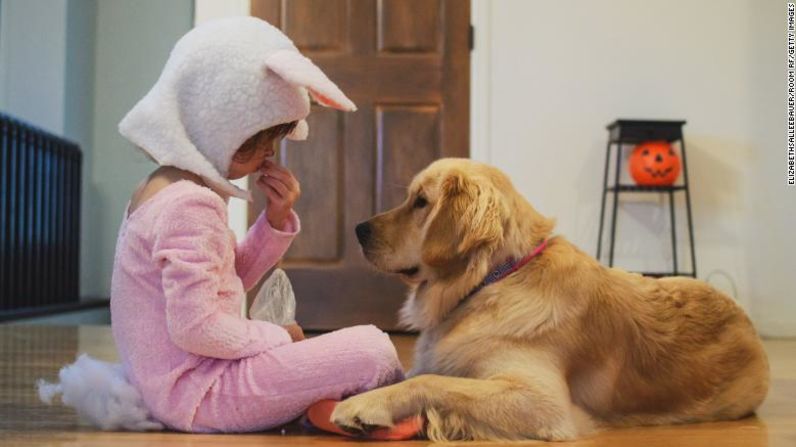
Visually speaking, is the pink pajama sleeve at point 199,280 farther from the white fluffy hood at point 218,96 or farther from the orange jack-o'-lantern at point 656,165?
the orange jack-o'-lantern at point 656,165

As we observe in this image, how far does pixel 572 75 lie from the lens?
460cm

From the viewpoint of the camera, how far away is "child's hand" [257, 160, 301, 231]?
5.69ft

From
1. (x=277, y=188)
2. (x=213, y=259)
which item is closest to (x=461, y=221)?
(x=277, y=188)

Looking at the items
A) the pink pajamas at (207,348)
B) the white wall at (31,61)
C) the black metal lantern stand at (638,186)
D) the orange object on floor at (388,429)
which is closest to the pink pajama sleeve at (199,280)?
the pink pajamas at (207,348)

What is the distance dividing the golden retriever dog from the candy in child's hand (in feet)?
0.86

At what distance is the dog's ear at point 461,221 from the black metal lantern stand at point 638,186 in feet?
9.12

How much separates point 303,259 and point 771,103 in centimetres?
284

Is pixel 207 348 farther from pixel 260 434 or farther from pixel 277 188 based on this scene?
pixel 277 188

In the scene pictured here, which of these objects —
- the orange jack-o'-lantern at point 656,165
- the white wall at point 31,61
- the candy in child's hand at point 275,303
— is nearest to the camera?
the candy in child's hand at point 275,303

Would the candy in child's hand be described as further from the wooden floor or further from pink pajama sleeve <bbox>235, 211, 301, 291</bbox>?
the wooden floor

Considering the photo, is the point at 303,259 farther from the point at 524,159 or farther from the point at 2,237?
the point at 2,237

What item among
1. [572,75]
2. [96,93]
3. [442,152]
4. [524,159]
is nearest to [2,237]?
[96,93]

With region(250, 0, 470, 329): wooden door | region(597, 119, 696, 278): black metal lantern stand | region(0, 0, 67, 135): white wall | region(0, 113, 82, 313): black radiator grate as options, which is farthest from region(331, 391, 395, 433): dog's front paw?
region(0, 0, 67, 135): white wall

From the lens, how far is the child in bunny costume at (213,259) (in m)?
1.50
